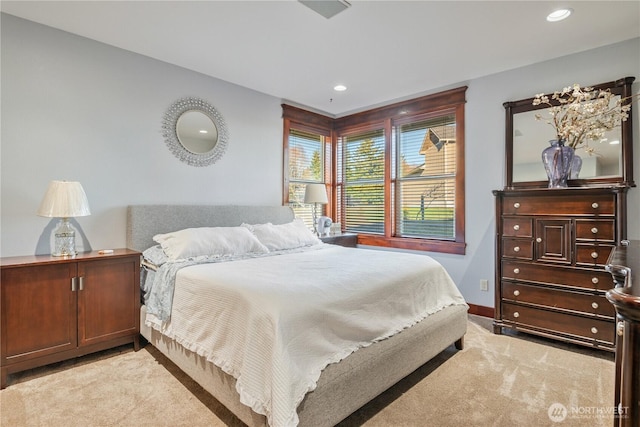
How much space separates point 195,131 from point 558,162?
11.5 ft

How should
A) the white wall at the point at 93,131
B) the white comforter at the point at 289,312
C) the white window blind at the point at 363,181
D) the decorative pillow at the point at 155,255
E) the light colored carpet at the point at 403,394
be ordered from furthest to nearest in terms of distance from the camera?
the white window blind at the point at 363,181 → the decorative pillow at the point at 155,255 → the white wall at the point at 93,131 → the light colored carpet at the point at 403,394 → the white comforter at the point at 289,312

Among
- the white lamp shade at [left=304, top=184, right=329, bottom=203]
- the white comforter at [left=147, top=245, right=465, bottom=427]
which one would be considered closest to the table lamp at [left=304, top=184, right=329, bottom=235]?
the white lamp shade at [left=304, top=184, right=329, bottom=203]

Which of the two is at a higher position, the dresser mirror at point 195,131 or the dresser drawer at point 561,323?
the dresser mirror at point 195,131

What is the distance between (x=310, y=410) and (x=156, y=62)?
11.0 feet

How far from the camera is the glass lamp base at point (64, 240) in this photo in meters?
2.55

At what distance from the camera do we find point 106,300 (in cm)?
258

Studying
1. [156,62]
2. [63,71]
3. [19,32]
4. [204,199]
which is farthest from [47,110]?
→ [204,199]

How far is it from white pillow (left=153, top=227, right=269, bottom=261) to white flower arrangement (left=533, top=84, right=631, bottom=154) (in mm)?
2955

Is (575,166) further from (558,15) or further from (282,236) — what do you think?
(282,236)

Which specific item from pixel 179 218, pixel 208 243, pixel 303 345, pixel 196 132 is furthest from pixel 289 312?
pixel 196 132

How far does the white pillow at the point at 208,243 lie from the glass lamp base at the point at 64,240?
604 mm

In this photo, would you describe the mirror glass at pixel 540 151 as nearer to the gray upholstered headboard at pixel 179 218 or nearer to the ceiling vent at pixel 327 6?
the ceiling vent at pixel 327 6

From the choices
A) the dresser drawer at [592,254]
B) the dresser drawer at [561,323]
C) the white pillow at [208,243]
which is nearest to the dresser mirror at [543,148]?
the dresser drawer at [592,254]

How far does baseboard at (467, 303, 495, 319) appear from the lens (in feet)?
11.7
